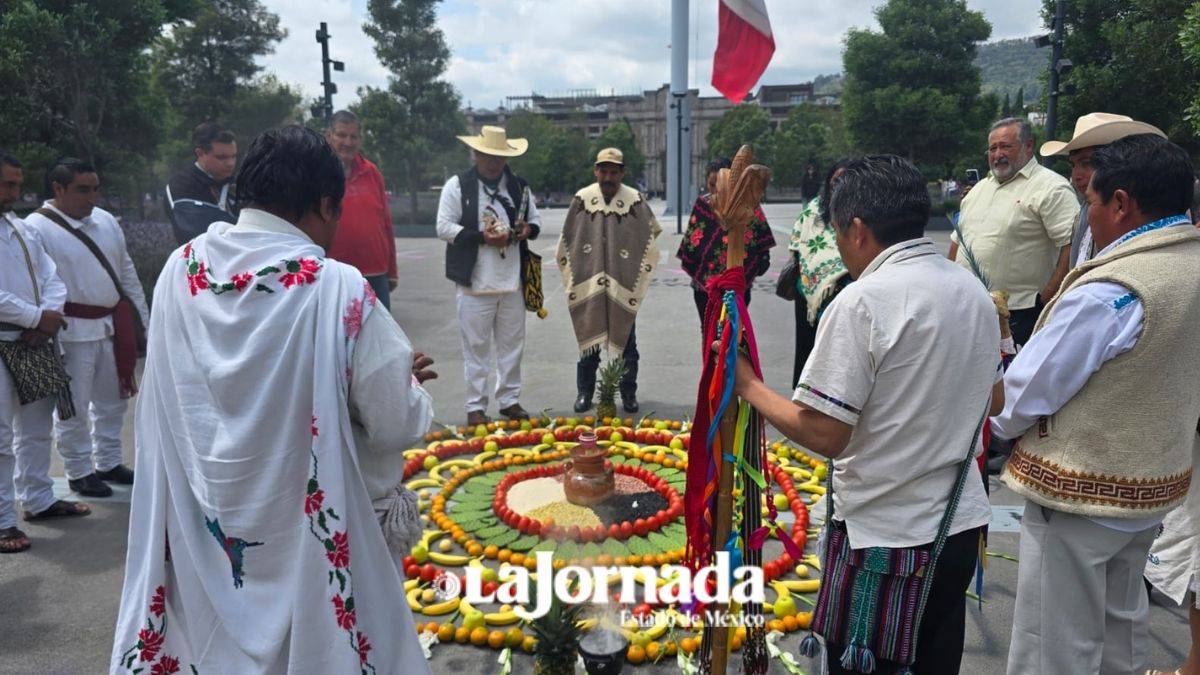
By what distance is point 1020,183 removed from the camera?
4750mm

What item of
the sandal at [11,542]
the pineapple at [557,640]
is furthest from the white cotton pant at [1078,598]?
the sandal at [11,542]

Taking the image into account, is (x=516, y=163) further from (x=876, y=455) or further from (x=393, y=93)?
(x=876, y=455)

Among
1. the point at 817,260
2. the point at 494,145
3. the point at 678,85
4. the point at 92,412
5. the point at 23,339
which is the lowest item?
the point at 92,412

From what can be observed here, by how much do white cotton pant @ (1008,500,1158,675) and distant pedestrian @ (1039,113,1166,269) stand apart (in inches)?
56.6

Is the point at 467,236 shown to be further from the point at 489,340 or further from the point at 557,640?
the point at 557,640

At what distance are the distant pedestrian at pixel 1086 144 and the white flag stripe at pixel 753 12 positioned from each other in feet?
8.46

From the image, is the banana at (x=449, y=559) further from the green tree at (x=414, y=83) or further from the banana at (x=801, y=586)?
the green tree at (x=414, y=83)

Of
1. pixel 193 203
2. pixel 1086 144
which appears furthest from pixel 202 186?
pixel 1086 144

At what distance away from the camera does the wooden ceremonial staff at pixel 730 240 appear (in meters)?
2.29

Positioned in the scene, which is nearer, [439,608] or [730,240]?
[730,240]

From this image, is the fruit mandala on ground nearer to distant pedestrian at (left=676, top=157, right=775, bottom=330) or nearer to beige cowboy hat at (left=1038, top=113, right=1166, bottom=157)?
distant pedestrian at (left=676, top=157, right=775, bottom=330)

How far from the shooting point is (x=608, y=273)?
6.44 meters

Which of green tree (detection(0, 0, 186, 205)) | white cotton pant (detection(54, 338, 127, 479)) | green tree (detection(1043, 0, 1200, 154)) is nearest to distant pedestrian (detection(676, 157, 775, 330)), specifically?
white cotton pant (detection(54, 338, 127, 479))

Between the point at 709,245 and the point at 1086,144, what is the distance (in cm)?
270
